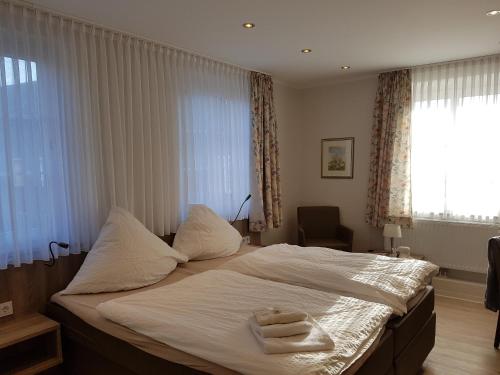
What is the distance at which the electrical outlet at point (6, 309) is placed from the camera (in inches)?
91.1

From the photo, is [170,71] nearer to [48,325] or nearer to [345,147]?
[48,325]

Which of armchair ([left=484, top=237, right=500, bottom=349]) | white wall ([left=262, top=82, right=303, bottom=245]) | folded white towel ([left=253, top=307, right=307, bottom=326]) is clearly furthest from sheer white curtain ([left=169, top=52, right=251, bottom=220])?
armchair ([left=484, top=237, right=500, bottom=349])

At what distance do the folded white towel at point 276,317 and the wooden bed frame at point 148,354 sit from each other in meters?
0.34

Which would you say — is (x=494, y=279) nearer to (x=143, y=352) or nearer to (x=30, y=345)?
(x=143, y=352)

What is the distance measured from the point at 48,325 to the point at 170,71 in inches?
91.6

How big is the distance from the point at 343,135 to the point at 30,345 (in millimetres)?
4202

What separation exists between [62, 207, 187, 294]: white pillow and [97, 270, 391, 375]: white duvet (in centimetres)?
32

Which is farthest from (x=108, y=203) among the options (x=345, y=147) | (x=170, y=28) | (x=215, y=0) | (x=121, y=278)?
(x=345, y=147)

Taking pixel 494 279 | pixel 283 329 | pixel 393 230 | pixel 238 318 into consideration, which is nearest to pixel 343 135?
pixel 393 230

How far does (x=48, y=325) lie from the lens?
225 cm

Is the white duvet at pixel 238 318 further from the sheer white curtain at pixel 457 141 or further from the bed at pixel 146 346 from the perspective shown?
the sheer white curtain at pixel 457 141

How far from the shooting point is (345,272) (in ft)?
8.22

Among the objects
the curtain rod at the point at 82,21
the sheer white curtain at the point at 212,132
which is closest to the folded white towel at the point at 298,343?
the sheer white curtain at the point at 212,132

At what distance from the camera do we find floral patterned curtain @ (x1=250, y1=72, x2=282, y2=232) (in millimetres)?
4301
